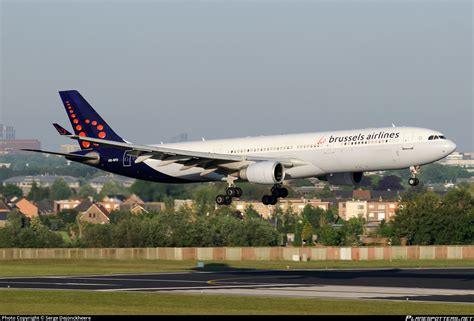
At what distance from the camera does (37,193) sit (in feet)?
642

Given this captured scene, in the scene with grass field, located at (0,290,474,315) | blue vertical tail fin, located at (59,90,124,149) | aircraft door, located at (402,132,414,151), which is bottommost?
grass field, located at (0,290,474,315)

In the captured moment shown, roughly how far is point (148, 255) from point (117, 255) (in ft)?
10.5

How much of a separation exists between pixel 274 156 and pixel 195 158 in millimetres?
A: 5734

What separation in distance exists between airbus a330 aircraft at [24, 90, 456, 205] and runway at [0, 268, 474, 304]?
21.6ft

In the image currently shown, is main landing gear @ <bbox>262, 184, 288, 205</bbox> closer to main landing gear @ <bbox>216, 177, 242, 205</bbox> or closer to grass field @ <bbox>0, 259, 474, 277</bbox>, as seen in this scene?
main landing gear @ <bbox>216, 177, 242, 205</bbox>

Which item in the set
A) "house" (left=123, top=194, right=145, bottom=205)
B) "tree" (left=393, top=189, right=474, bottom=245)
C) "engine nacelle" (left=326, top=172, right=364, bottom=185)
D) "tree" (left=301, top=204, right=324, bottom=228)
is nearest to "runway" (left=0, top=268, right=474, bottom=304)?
"engine nacelle" (left=326, top=172, right=364, bottom=185)

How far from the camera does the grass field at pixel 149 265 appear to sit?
299 ft

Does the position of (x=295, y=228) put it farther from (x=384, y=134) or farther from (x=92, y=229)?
(x=384, y=134)

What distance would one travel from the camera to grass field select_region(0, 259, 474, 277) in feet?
299

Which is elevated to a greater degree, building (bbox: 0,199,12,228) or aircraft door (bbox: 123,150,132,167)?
aircraft door (bbox: 123,150,132,167)

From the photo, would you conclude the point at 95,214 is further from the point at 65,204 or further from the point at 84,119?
the point at 84,119

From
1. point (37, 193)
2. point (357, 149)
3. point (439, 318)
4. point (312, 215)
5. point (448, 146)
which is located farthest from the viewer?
point (37, 193)

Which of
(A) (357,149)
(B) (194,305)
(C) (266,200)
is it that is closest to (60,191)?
(C) (266,200)

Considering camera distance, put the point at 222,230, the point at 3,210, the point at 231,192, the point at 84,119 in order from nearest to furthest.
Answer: the point at 231,192
the point at 84,119
the point at 222,230
the point at 3,210
